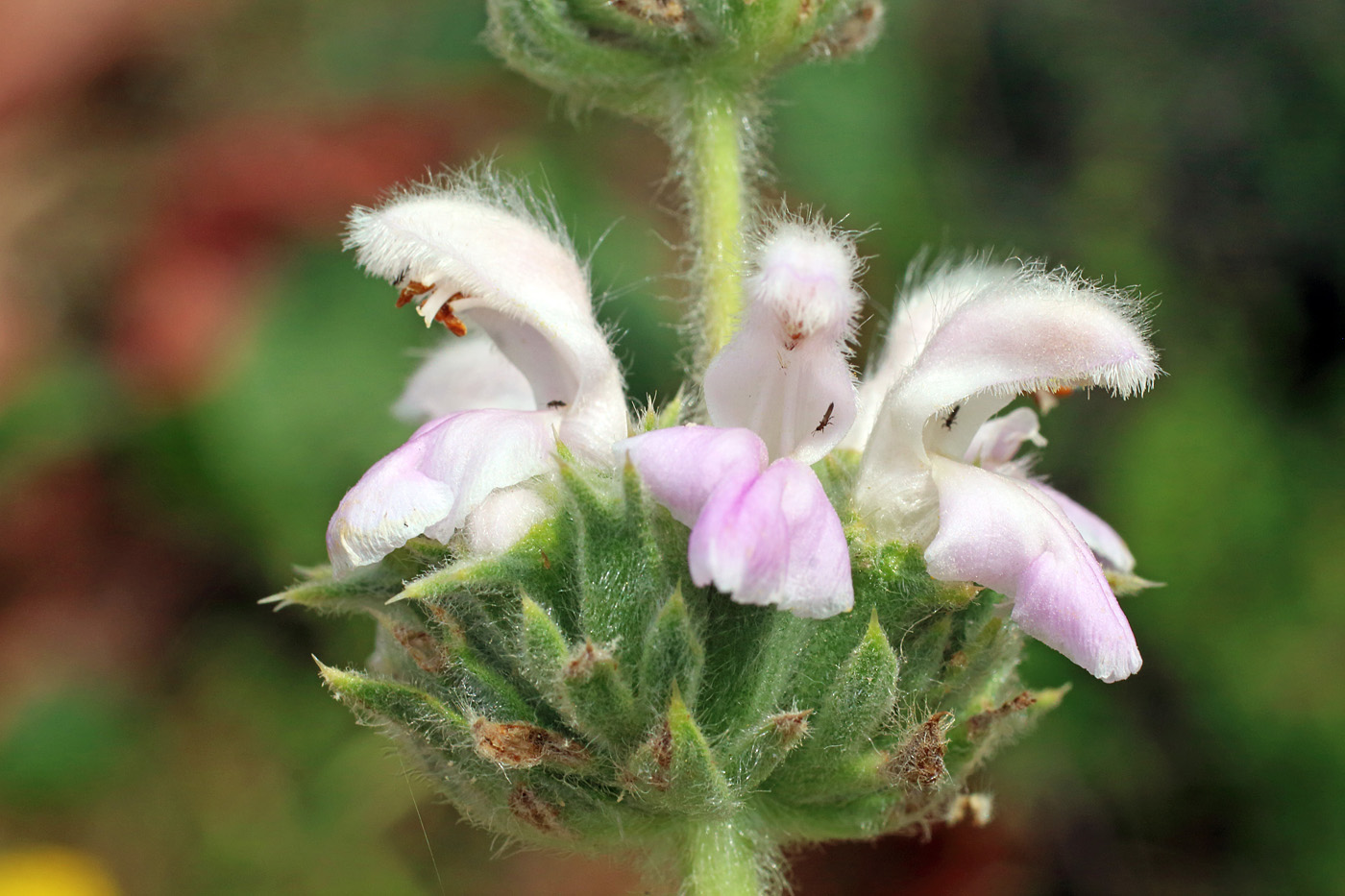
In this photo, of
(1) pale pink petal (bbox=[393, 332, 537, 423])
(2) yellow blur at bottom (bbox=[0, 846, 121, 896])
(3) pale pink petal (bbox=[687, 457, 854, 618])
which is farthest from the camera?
(2) yellow blur at bottom (bbox=[0, 846, 121, 896])

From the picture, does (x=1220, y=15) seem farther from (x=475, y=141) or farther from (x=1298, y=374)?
(x=475, y=141)

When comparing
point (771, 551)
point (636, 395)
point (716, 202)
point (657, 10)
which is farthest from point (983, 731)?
point (636, 395)

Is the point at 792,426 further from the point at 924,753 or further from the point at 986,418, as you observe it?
the point at 924,753

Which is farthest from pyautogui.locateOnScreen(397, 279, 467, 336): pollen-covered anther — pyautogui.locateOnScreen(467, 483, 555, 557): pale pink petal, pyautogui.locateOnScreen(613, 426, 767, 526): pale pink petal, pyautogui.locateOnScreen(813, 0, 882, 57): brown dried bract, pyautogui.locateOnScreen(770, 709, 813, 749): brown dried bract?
pyautogui.locateOnScreen(770, 709, 813, 749): brown dried bract

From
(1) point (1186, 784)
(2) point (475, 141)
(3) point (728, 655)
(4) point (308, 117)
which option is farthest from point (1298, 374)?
(4) point (308, 117)

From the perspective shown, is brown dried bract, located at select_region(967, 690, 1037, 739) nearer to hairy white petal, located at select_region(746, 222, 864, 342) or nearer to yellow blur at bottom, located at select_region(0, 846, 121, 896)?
hairy white petal, located at select_region(746, 222, 864, 342)

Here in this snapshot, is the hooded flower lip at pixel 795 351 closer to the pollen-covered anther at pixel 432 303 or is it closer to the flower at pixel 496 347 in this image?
the flower at pixel 496 347

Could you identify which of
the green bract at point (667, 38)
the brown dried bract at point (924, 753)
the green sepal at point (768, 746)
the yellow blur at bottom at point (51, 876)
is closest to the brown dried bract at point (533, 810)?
the green sepal at point (768, 746)
